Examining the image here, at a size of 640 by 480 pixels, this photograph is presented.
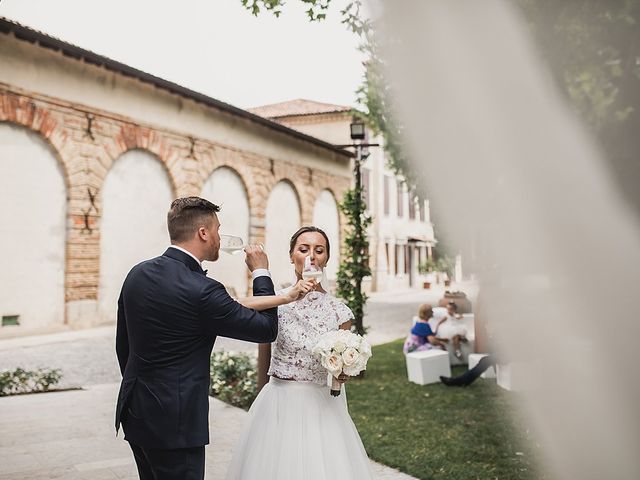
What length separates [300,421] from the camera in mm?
3141

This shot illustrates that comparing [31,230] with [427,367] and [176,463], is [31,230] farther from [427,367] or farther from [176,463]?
[176,463]

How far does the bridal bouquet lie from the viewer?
2.89 metres

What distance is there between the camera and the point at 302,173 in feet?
76.6

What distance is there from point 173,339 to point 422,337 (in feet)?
24.2

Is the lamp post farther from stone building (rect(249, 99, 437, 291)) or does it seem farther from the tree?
stone building (rect(249, 99, 437, 291))

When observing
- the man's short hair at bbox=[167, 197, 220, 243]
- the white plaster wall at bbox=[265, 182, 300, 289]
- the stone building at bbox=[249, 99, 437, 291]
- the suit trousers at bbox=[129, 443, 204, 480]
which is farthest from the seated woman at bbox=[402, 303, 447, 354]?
the stone building at bbox=[249, 99, 437, 291]

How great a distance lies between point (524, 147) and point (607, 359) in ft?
3.18

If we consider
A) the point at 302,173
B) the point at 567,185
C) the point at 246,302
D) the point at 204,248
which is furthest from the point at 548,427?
the point at 302,173

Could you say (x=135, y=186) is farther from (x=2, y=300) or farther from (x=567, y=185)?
(x=567, y=185)

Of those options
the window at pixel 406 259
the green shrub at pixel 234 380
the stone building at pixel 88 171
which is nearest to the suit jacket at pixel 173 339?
the green shrub at pixel 234 380

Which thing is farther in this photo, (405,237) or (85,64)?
(405,237)

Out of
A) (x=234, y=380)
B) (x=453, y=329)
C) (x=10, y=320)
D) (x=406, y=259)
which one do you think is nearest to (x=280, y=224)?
(x=10, y=320)

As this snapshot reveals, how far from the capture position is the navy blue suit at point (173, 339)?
2445 mm

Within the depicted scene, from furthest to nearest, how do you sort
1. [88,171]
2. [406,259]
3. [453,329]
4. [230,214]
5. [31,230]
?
[406,259] < [230,214] < [88,171] < [31,230] < [453,329]
